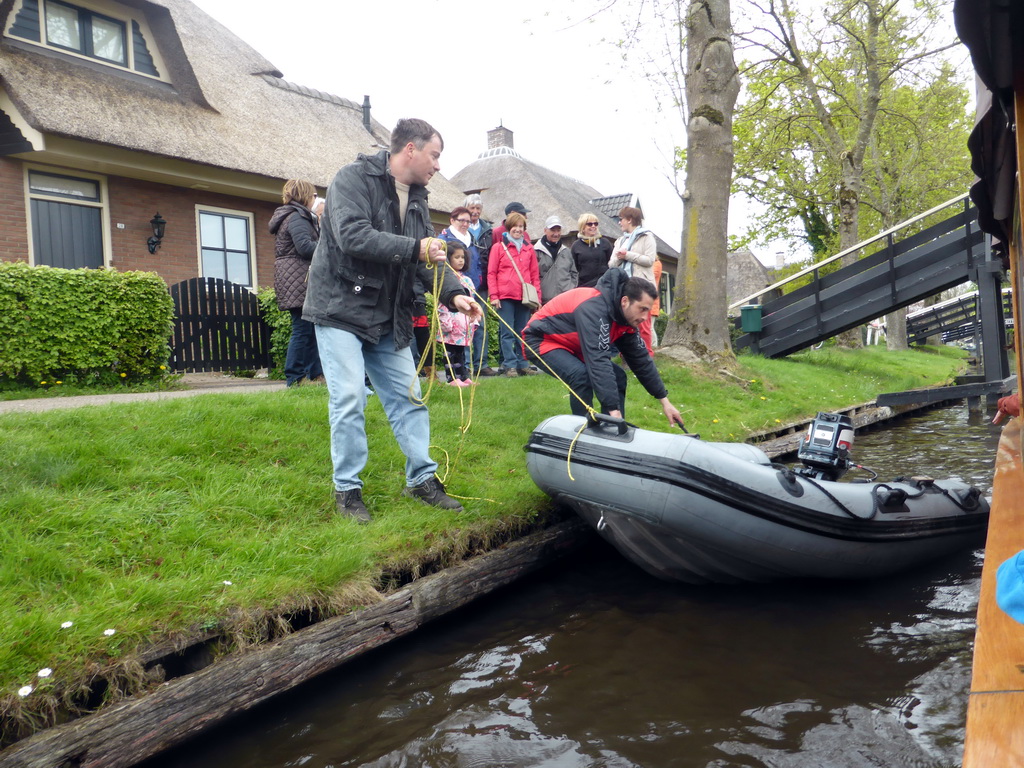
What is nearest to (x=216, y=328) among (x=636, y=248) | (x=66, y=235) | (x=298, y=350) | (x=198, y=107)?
(x=298, y=350)

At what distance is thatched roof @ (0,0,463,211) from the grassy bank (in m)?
7.45

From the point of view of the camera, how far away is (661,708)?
3402 millimetres

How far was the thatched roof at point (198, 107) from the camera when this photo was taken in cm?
1133

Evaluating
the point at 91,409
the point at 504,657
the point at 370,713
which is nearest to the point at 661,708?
the point at 504,657

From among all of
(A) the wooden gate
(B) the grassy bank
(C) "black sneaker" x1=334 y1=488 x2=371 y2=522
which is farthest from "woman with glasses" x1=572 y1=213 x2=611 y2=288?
(C) "black sneaker" x1=334 y1=488 x2=371 y2=522

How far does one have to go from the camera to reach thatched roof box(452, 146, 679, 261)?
2797 cm

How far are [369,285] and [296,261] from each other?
3301mm

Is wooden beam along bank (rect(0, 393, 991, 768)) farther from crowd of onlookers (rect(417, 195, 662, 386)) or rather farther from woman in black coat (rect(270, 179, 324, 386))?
crowd of onlookers (rect(417, 195, 662, 386))

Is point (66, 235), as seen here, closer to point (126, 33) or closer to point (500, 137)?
point (126, 33)

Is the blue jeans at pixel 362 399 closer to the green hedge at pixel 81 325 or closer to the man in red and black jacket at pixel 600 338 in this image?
the man in red and black jacket at pixel 600 338

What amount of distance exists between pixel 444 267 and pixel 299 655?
233 cm

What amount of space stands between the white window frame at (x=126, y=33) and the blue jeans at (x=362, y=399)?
10.8 m

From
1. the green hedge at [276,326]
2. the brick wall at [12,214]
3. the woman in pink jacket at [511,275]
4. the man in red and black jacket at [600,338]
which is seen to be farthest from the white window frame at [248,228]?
the man in red and black jacket at [600,338]

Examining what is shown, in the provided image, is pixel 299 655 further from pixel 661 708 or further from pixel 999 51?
pixel 999 51
